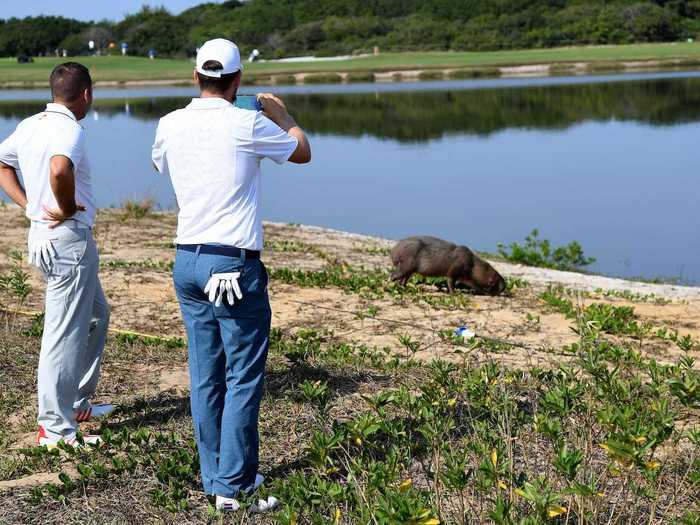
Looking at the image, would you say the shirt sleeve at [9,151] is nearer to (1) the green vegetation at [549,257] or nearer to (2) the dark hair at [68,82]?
(2) the dark hair at [68,82]

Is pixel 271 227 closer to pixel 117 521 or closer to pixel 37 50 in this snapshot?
pixel 117 521

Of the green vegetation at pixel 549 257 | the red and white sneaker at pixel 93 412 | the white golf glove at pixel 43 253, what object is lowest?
the green vegetation at pixel 549 257

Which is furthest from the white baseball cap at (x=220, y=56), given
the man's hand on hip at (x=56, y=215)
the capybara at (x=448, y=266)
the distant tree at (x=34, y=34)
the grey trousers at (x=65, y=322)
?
the distant tree at (x=34, y=34)

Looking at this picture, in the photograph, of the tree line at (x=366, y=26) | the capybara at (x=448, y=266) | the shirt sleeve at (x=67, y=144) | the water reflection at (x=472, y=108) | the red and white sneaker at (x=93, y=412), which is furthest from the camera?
the tree line at (x=366, y=26)

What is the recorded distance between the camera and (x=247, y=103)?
4336 millimetres

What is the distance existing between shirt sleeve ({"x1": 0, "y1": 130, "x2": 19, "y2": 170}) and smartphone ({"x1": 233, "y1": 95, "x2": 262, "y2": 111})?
5.06 ft

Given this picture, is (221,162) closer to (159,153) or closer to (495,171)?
(159,153)

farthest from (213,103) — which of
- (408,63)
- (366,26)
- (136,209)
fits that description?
(366,26)

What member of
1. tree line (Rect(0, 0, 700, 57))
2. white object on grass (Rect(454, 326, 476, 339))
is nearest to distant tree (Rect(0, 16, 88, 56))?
tree line (Rect(0, 0, 700, 57))

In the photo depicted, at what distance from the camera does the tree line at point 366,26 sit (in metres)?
85.5

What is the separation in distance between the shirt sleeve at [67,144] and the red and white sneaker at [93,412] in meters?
1.49

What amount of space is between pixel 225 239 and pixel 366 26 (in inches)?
3725

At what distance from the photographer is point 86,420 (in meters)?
5.67

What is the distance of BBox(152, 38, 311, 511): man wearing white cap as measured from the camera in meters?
4.18
